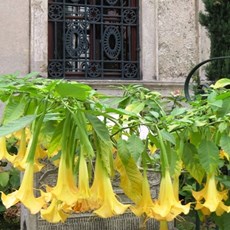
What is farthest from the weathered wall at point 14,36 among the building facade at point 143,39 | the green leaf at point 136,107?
the green leaf at point 136,107

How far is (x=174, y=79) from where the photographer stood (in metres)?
7.32

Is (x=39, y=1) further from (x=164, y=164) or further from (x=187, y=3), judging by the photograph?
(x=164, y=164)

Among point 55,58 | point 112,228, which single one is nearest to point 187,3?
point 55,58

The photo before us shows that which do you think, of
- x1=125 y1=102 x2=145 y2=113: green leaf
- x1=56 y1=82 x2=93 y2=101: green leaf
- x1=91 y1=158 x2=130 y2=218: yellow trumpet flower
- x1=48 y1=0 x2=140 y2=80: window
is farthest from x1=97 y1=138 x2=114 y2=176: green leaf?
x1=48 y1=0 x2=140 y2=80: window

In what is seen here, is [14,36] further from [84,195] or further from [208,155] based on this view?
[84,195]

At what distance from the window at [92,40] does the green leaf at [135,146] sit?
19.0 feet

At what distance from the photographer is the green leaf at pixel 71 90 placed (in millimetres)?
1030

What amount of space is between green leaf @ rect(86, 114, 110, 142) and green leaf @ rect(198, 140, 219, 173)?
11.2 inches

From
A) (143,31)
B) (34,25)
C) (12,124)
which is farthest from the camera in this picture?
(143,31)

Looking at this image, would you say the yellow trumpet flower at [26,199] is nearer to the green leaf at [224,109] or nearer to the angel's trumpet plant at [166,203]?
the angel's trumpet plant at [166,203]

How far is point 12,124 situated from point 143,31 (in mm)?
6294

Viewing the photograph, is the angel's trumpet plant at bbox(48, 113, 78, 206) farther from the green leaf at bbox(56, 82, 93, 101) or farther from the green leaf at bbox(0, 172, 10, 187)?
the green leaf at bbox(0, 172, 10, 187)

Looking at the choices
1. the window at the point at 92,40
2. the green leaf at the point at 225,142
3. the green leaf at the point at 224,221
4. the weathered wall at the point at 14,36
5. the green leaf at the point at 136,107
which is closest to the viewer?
the green leaf at the point at 225,142

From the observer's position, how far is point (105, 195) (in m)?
1.09
